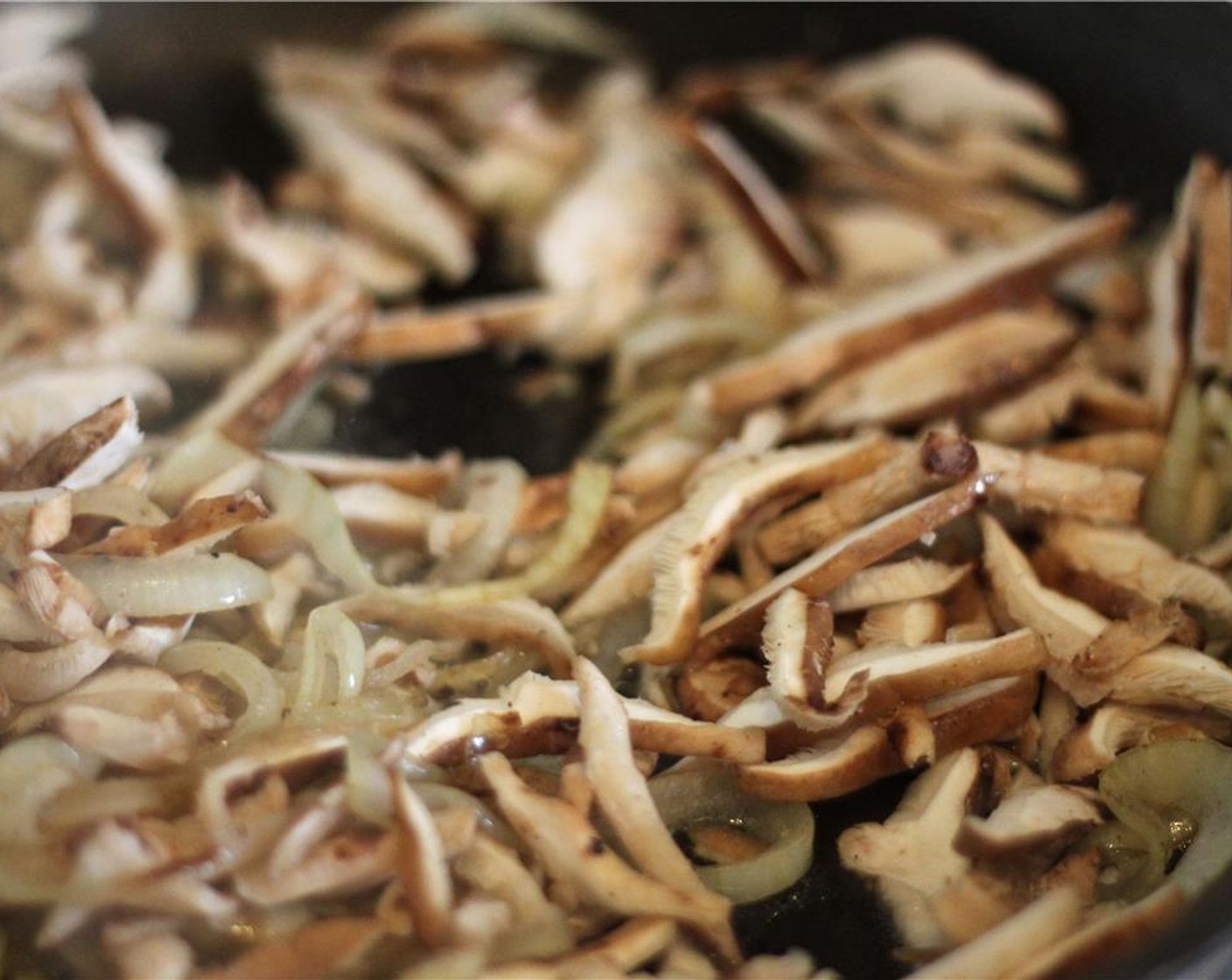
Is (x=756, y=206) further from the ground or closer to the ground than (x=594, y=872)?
further from the ground

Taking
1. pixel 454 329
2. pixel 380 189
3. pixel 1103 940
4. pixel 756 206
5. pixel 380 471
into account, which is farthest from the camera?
pixel 380 189

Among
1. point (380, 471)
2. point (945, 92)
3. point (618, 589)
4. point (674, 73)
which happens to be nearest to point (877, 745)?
point (618, 589)

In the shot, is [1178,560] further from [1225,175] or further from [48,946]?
[48,946]

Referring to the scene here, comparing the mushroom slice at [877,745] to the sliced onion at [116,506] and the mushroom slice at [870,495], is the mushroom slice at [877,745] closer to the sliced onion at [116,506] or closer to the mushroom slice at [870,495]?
the mushroom slice at [870,495]

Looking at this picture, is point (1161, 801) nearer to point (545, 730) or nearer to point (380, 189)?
point (545, 730)

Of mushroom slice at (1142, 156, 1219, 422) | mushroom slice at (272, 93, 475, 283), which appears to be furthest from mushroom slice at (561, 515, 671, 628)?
mushroom slice at (272, 93, 475, 283)

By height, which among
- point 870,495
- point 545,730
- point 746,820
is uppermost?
point 870,495
